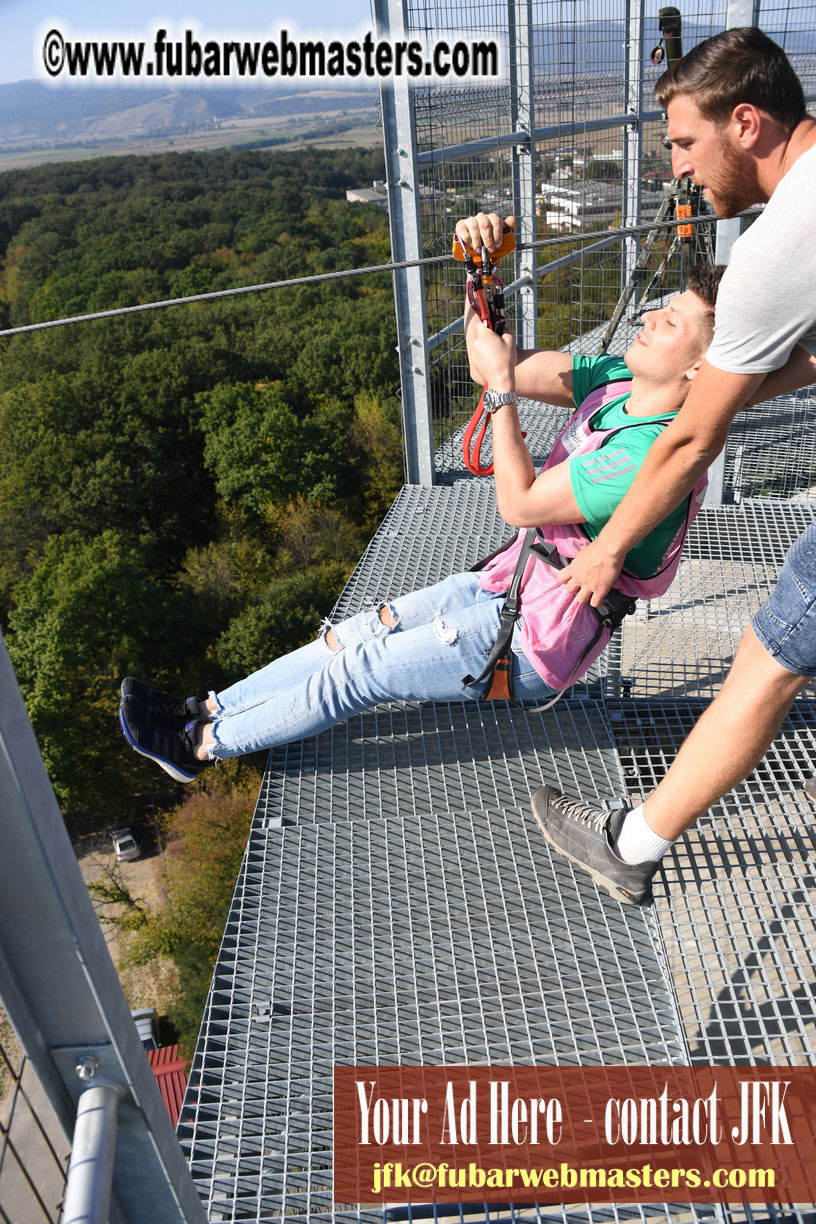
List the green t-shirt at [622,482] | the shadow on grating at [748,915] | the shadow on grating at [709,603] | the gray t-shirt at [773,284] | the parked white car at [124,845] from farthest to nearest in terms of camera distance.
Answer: the parked white car at [124,845] < the shadow on grating at [709,603] < the green t-shirt at [622,482] < the shadow on grating at [748,915] < the gray t-shirt at [773,284]

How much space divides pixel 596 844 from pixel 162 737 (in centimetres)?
116

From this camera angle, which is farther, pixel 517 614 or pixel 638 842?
pixel 517 614

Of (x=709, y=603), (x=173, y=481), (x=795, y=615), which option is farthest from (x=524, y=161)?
(x=173, y=481)

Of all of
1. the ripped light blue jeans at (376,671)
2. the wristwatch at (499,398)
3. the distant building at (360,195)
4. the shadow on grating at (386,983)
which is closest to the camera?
the shadow on grating at (386,983)

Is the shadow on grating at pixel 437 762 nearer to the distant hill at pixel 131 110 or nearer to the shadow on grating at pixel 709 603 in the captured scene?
the shadow on grating at pixel 709 603

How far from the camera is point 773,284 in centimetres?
145

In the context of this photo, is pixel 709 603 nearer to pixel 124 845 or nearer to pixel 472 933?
pixel 472 933

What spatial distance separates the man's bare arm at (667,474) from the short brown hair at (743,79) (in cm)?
46

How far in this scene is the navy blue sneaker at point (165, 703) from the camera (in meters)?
2.53

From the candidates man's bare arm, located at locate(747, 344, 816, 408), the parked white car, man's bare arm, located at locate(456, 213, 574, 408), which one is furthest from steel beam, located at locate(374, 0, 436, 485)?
the parked white car

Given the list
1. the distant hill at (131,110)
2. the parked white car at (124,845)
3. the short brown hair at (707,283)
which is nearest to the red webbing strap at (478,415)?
the short brown hair at (707,283)

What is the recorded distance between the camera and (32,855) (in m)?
0.75

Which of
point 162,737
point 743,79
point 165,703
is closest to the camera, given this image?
point 743,79

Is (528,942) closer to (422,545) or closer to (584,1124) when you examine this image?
(584,1124)
